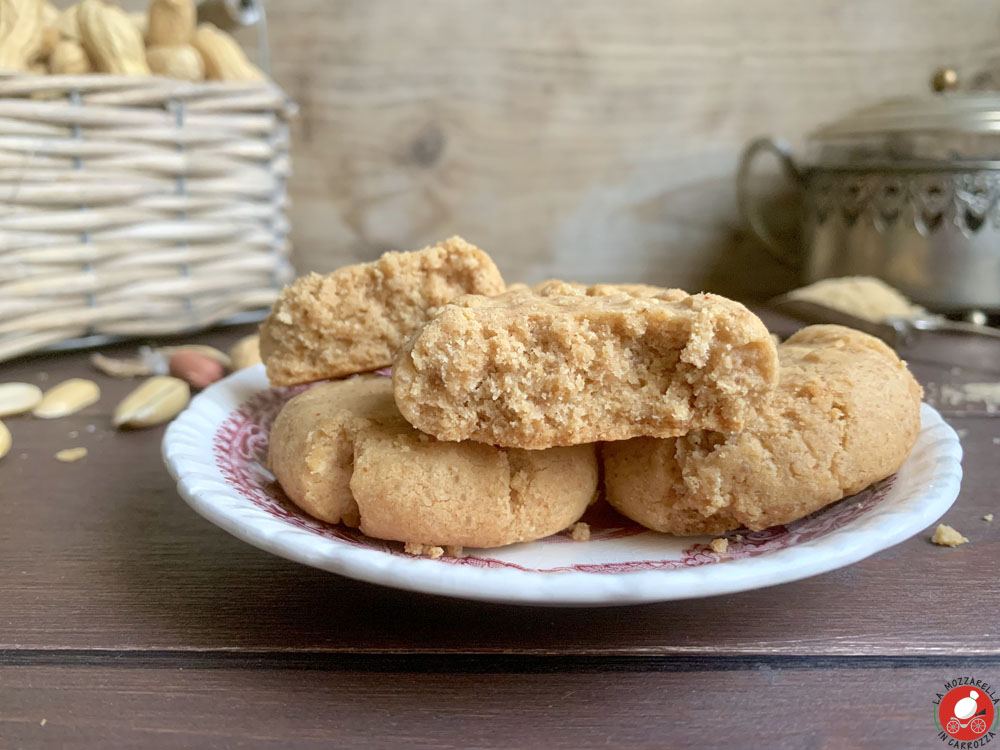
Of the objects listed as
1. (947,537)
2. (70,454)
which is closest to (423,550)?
(947,537)

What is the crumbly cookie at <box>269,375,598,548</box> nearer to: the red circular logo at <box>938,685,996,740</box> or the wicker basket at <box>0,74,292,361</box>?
the red circular logo at <box>938,685,996,740</box>

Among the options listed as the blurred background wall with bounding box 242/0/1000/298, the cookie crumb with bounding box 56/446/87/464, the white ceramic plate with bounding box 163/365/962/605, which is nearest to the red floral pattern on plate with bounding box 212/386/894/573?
the white ceramic plate with bounding box 163/365/962/605

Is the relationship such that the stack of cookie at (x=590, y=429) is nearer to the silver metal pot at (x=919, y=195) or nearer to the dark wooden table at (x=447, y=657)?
the dark wooden table at (x=447, y=657)

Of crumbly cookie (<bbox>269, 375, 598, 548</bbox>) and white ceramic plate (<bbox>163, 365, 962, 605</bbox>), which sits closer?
white ceramic plate (<bbox>163, 365, 962, 605</bbox>)

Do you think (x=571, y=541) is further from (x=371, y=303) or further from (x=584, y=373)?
(x=371, y=303)

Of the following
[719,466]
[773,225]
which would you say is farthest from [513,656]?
[773,225]

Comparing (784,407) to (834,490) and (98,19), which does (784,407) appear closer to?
(834,490)
